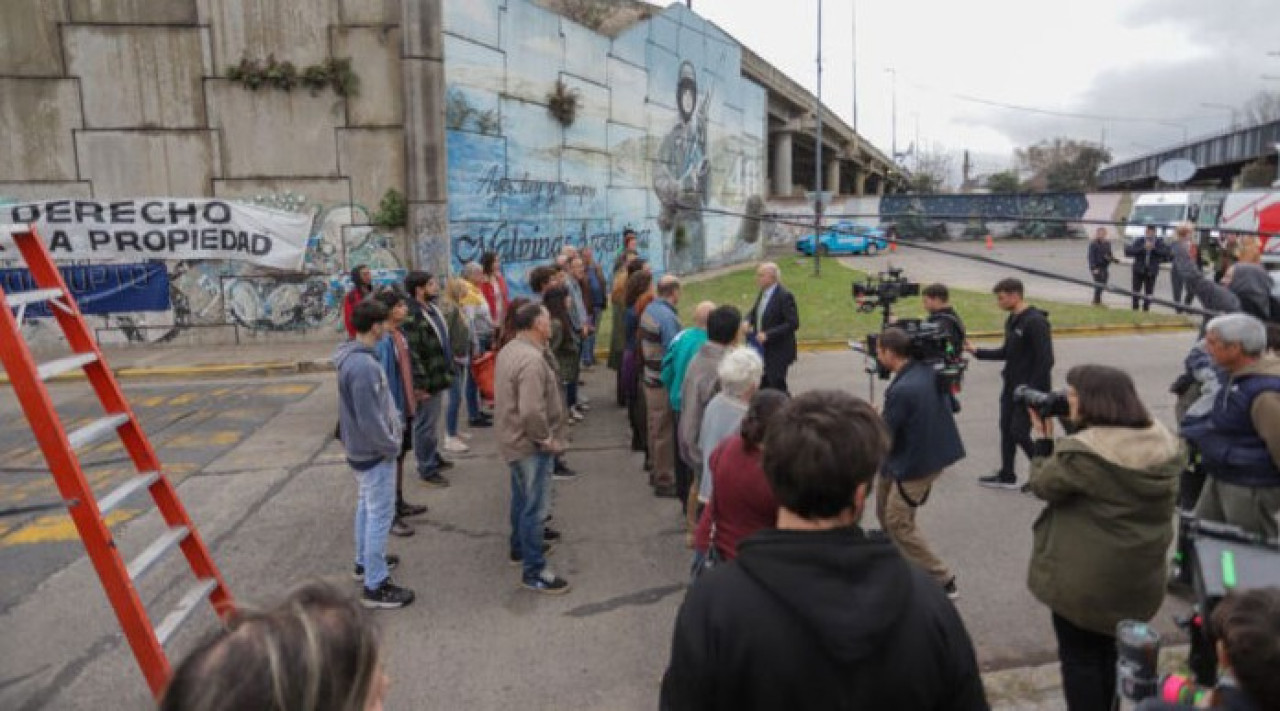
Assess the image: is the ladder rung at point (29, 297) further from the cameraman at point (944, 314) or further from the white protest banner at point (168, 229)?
the white protest banner at point (168, 229)

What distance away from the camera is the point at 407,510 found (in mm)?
6527

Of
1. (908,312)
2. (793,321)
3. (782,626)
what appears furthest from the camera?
(908,312)

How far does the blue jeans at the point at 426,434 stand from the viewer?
275 inches

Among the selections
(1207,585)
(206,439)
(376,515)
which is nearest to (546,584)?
(376,515)

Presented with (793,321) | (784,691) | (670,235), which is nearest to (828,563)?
(784,691)

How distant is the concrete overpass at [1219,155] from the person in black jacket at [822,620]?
45.4 m

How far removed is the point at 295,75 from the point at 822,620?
13380 mm

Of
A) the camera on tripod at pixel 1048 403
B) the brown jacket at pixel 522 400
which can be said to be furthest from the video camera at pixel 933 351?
the brown jacket at pixel 522 400

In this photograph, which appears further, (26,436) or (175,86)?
(175,86)

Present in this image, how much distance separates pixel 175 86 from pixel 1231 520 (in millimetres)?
14118

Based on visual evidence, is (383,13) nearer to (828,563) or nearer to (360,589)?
(360,589)

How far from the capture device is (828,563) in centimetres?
182

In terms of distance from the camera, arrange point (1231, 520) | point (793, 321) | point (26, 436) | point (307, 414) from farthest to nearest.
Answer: point (307, 414) < point (26, 436) < point (793, 321) < point (1231, 520)

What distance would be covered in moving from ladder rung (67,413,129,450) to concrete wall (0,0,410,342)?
10.1m
